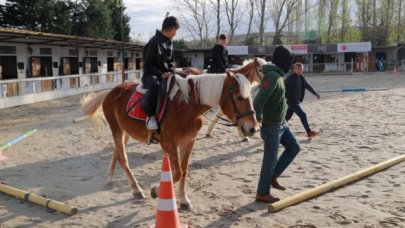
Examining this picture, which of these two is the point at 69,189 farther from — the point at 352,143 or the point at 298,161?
the point at 352,143

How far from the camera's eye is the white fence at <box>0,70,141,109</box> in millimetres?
16953

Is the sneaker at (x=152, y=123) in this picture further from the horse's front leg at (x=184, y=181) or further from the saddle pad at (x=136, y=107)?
the horse's front leg at (x=184, y=181)

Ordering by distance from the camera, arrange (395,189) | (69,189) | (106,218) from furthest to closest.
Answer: (69,189) → (395,189) → (106,218)

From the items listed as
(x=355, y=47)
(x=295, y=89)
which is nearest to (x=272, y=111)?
(x=295, y=89)

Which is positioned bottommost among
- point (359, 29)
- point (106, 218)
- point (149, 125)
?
point (106, 218)

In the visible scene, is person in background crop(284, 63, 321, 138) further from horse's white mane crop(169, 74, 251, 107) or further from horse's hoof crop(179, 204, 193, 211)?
horse's hoof crop(179, 204, 193, 211)

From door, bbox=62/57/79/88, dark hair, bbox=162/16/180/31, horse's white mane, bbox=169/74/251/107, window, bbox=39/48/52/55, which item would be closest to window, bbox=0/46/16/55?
window, bbox=39/48/52/55

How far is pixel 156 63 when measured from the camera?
5.36 metres

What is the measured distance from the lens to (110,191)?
593 cm

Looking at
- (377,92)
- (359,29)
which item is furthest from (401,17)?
(377,92)

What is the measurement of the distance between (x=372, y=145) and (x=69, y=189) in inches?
241

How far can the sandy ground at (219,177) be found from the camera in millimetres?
4766

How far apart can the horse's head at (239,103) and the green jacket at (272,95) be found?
0.25m

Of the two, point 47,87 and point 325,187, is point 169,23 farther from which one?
point 47,87
